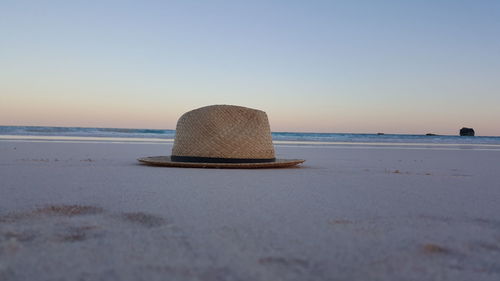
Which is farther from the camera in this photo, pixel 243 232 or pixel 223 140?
pixel 223 140

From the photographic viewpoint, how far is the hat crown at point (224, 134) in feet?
13.5

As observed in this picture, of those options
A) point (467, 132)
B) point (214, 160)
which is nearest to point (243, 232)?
point (214, 160)

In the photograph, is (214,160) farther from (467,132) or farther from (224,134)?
(467,132)

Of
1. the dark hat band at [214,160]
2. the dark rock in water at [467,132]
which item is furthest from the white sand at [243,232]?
the dark rock in water at [467,132]

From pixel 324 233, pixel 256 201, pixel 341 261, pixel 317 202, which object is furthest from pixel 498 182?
pixel 341 261

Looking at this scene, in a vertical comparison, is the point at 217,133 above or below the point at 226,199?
above

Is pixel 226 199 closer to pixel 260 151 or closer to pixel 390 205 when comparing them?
pixel 390 205

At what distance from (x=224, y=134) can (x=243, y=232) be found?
2.63 meters

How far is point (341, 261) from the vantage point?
3.97 feet

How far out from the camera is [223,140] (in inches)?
162

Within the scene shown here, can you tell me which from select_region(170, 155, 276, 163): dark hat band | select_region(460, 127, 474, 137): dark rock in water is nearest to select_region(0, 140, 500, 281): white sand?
select_region(170, 155, 276, 163): dark hat band

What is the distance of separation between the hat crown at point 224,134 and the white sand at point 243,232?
1342mm

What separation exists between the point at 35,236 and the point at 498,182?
3.17m

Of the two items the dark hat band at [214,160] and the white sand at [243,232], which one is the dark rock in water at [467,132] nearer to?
the dark hat band at [214,160]
